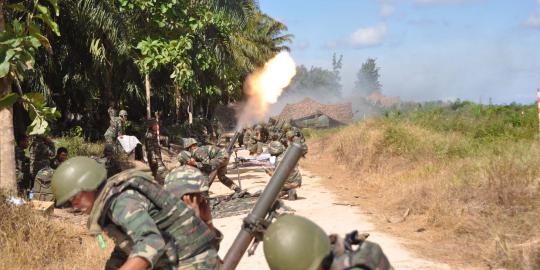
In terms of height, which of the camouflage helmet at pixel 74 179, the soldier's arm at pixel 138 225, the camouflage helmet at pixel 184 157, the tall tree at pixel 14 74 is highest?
the tall tree at pixel 14 74

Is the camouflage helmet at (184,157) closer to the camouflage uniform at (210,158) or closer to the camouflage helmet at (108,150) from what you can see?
the camouflage uniform at (210,158)

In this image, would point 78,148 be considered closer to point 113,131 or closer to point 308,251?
point 113,131

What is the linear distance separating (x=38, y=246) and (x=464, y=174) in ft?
18.9

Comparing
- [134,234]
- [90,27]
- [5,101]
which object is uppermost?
[90,27]

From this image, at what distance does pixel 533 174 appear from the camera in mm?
6918

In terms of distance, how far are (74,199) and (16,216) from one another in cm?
339

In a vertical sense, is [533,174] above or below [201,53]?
below

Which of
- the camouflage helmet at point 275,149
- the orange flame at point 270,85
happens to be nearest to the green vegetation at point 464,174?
the camouflage helmet at point 275,149

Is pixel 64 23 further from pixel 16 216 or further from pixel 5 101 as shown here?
pixel 16 216

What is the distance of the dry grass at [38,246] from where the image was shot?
5.39 metres

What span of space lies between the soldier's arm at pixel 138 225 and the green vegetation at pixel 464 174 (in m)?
3.89

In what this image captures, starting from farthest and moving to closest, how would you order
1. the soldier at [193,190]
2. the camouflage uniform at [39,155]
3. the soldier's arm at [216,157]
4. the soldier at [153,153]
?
the soldier at [153,153], the camouflage uniform at [39,155], the soldier's arm at [216,157], the soldier at [193,190]

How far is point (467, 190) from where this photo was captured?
7.35m

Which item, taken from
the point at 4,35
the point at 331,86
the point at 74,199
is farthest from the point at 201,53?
the point at 331,86
